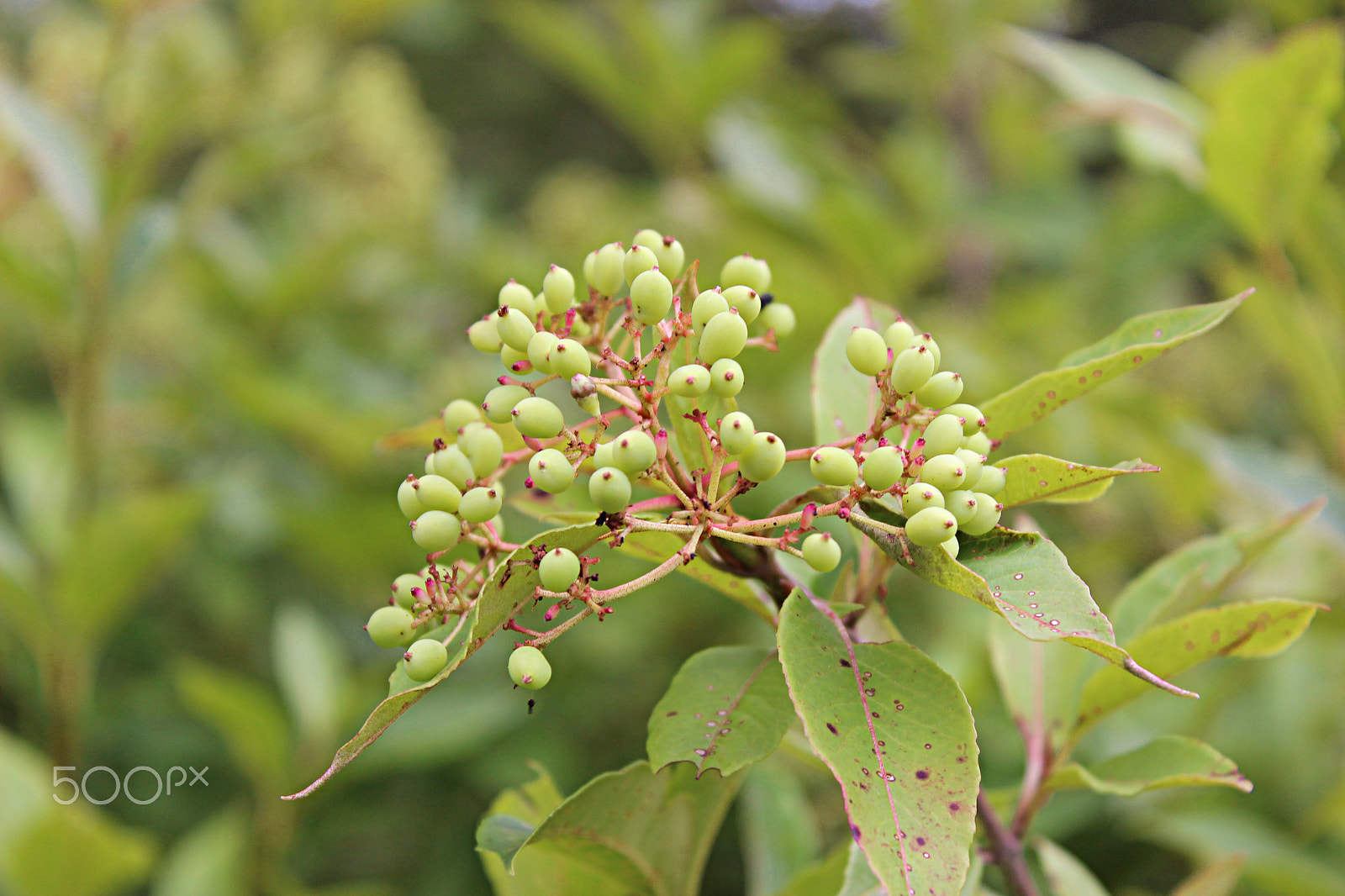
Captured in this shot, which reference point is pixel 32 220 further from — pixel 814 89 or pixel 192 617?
pixel 814 89

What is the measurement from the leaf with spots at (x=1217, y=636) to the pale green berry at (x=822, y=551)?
0.94 ft

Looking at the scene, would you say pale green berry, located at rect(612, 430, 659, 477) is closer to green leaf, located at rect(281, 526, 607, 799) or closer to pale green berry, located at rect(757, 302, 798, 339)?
green leaf, located at rect(281, 526, 607, 799)

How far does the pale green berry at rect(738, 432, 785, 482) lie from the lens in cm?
52

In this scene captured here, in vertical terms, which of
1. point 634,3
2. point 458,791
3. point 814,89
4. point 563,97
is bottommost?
point 458,791

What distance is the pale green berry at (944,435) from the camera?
0.52 meters

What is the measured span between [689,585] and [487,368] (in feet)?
2.17

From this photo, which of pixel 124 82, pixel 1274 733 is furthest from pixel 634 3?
pixel 1274 733

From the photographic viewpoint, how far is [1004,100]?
8.43 feet

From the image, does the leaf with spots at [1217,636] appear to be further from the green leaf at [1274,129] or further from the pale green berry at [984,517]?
the green leaf at [1274,129]

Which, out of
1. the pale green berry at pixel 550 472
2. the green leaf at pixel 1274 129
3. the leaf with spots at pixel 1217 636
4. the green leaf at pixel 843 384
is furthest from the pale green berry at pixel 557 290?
the green leaf at pixel 1274 129

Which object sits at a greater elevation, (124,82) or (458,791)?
(124,82)

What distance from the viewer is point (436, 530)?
1.74 feet

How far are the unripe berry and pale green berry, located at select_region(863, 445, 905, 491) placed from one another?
1 cm

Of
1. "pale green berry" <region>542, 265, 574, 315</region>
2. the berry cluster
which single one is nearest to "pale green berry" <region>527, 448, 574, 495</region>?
the berry cluster
